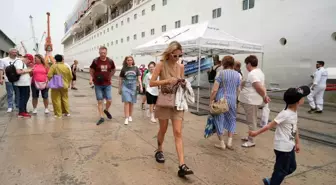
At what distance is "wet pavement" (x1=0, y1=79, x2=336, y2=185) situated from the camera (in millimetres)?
3061

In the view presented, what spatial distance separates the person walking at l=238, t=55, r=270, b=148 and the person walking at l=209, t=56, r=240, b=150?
0.58 feet

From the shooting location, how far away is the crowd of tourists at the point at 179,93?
2580 millimetres

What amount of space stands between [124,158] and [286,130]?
90.3 inches

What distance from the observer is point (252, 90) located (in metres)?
4.31

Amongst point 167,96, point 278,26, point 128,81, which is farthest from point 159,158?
point 278,26

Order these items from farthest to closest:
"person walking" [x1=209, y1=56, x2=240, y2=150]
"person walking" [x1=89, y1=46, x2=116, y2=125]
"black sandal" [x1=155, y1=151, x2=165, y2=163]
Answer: "person walking" [x1=89, y1=46, x2=116, y2=125]
"person walking" [x1=209, y1=56, x2=240, y2=150]
"black sandal" [x1=155, y1=151, x2=165, y2=163]

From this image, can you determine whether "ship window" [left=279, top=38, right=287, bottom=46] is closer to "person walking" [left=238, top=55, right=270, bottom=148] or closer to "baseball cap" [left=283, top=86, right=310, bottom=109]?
"person walking" [left=238, top=55, right=270, bottom=148]

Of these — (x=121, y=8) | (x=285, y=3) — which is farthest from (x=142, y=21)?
(x=285, y=3)

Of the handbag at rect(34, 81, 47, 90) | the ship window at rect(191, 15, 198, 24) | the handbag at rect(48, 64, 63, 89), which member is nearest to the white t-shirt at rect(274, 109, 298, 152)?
the handbag at rect(48, 64, 63, 89)

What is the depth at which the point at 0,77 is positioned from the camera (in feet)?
21.5

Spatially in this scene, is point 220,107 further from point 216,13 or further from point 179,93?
point 216,13

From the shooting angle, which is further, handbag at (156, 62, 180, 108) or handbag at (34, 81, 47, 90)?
handbag at (34, 81, 47, 90)

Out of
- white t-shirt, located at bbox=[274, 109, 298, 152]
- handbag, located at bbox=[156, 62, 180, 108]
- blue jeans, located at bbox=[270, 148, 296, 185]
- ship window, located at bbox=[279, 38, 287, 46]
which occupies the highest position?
ship window, located at bbox=[279, 38, 287, 46]

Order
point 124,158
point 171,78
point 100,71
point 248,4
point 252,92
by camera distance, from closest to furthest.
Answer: point 171,78 → point 124,158 → point 252,92 → point 100,71 → point 248,4
